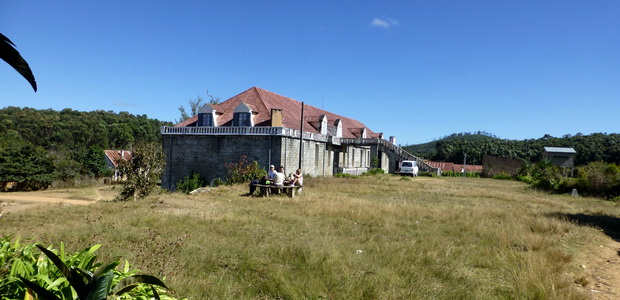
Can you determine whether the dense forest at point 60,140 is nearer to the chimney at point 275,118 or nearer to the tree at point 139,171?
the tree at point 139,171

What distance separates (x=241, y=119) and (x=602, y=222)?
23646 mm

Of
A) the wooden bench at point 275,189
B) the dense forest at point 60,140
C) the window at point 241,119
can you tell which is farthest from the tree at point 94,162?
the wooden bench at point 275,189

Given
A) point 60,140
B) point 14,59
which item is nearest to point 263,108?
point 14,59

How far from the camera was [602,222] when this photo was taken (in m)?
12.1

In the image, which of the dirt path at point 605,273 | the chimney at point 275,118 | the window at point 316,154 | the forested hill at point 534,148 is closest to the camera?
the dirt path at point 605,273

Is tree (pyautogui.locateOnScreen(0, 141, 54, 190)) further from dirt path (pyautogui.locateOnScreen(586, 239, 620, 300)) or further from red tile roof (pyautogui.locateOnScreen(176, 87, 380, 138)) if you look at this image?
dirt path (pyautogui.locateOnScreen(586, 239, 620, 300))

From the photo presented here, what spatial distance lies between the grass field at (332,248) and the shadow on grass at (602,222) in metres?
0.16

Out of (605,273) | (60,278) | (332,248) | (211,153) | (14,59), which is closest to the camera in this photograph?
(14,59)

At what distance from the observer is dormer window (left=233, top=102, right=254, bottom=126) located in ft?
98.1

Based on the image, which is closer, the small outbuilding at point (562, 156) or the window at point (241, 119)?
the window at point (241, 119)

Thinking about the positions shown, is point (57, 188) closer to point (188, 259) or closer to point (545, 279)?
point (188, 259)

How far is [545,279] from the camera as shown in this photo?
5297mm

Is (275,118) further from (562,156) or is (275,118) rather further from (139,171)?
(562,156)

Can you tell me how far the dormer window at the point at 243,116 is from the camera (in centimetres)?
2989
